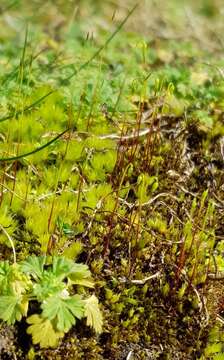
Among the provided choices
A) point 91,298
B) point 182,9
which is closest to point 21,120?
point 91,298

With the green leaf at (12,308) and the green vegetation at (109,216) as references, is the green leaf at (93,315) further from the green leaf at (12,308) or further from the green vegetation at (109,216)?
the green leaf at (12,308)

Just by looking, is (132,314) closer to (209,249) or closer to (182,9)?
(209,249)

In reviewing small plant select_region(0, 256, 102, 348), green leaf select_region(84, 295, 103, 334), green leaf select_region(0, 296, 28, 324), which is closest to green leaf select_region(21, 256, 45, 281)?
small plant select_region(0, 256, 102, 348)

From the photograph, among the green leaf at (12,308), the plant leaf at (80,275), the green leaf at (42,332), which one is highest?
the plant leaf at (80,275)

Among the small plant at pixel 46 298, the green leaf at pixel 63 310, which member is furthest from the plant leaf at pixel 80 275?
the green leaf at pixel 63 310

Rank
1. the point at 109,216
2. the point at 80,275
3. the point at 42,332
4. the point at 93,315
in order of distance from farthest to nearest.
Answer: the point at 109,216 < the point at 80,275 < the point at 93,315 < the point at 42,332

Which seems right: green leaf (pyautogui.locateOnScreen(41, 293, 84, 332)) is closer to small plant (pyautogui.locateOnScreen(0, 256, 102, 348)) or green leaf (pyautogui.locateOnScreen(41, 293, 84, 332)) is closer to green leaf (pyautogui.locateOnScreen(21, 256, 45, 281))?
small plant (pyautogui.locateOnScreen(0, 256, 102, 348))

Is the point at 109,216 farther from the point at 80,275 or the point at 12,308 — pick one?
the point at 12,308

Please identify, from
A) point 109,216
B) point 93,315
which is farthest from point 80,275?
point 109,216
